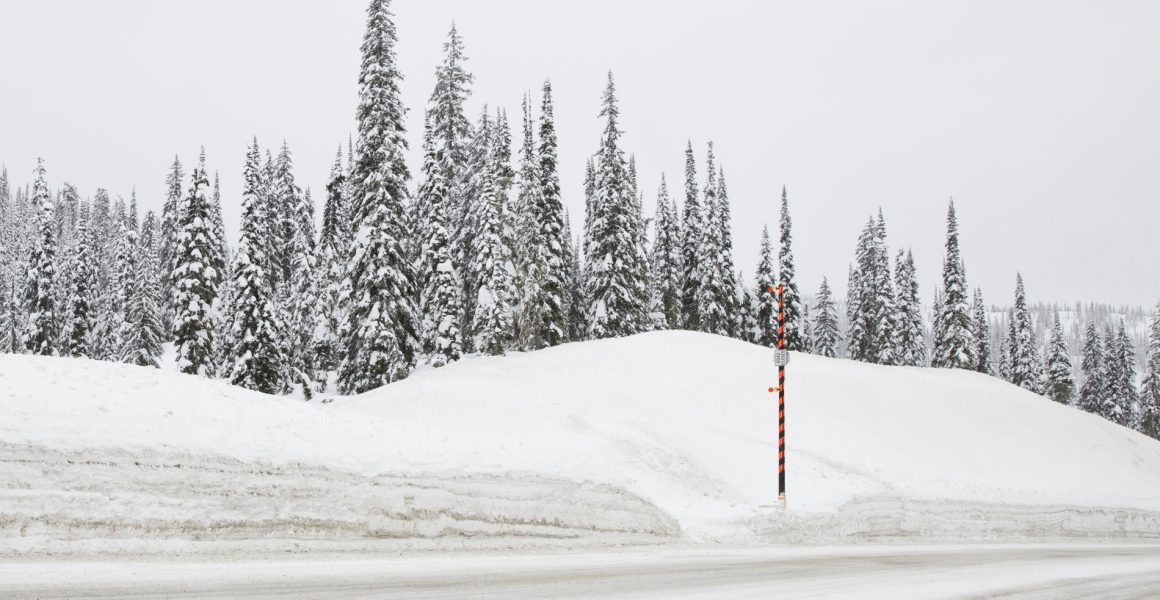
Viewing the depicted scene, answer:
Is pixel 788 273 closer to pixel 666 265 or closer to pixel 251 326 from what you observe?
pixel 666 265

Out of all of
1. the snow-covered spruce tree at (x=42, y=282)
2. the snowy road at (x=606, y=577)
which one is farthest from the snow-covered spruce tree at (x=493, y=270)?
the snow-covered spruce tree at (x=42, y=282)

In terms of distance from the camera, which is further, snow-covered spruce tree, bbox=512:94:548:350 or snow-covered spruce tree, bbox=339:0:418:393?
snow-covered spruce tree, bbox=512:94:548:350

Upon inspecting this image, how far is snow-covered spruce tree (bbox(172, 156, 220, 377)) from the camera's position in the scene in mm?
39281

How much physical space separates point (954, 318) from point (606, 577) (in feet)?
218

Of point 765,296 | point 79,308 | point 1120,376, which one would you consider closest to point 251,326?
point 79,308

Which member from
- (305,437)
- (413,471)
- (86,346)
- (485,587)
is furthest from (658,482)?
(86,346)

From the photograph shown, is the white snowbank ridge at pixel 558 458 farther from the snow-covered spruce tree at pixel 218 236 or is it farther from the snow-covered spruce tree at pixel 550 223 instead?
the snow-covered spruce tree at pixel 218 236

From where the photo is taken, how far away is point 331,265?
50156mm

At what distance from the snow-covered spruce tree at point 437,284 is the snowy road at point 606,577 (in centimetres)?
2916

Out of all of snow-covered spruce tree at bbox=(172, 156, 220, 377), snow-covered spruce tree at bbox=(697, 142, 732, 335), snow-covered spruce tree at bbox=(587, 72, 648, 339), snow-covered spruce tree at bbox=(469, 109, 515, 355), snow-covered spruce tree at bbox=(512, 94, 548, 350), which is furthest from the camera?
snow-covered spruce tree at bbox=(697, 142, 732, 335)

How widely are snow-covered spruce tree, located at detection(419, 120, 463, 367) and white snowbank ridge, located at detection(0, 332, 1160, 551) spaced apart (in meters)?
4.45

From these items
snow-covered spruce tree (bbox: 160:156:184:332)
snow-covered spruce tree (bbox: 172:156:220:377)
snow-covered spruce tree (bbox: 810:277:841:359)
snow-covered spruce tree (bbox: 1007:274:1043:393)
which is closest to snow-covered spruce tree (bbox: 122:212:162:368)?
snow-covered spruce tree (bbox: 172:156:220:377)

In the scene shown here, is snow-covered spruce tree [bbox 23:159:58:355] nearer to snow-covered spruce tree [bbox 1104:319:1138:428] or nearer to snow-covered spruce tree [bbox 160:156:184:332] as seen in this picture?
snow-covered spruce tree [bbox 160:156:184:332]

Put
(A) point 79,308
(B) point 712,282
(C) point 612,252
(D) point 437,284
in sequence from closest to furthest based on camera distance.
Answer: (D) point 437,284
(C) point 612,252
(A) point 79,308
(B) point 712,282
